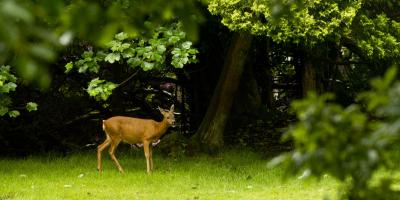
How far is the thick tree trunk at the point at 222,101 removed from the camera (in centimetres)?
1265

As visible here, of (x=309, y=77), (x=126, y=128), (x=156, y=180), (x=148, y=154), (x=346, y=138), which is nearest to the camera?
(x=346, y=138)

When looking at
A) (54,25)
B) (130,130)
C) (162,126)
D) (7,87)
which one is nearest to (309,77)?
(162,126)

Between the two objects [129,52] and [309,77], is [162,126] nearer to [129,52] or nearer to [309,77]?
[129,52]

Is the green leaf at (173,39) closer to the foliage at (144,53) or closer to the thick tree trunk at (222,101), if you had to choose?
the foliage at (144,53)

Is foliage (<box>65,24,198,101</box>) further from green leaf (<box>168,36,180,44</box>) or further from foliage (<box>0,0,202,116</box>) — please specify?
foliage (<box>0,0,202,116</box>)

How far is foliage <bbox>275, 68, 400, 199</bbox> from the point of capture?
220 cm

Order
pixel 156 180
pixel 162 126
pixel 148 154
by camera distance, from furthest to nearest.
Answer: pixel 162 126 → pixel 148 154 → pixel 156 180

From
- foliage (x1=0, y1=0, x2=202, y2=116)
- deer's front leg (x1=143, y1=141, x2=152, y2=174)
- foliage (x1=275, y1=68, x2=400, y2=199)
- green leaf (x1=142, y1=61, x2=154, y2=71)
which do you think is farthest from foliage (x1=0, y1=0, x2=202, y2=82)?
deer's front leg (x1=143, y1=141, x2=152, y2=174)

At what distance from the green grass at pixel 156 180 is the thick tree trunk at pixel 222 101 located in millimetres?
434

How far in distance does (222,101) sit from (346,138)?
426 inches

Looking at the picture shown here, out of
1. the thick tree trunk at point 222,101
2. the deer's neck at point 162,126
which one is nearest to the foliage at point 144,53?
the deer's neck at point 162,126

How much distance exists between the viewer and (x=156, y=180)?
1026 centimetres

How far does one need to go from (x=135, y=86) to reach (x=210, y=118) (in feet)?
9.78

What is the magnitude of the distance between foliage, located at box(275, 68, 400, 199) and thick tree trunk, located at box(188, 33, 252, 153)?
1019 cm
